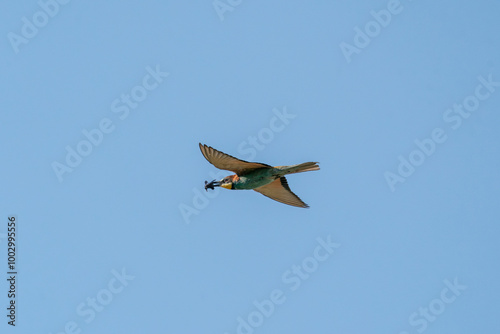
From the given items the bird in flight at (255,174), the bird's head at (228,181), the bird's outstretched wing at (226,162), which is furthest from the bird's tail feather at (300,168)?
the bird's head at (228,181)

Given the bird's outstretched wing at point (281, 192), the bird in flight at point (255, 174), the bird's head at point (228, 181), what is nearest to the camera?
the bird in flight at point (255, 174)

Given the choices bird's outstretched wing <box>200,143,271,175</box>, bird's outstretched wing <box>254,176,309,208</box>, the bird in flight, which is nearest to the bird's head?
the bird in flight

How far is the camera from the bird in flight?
1656cm

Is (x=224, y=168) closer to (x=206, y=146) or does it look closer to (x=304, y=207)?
(x=206, y=146)

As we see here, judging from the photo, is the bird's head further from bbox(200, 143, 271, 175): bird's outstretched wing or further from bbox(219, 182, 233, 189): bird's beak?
bbox(200, 143, 271, 175): bird's outstretched wing

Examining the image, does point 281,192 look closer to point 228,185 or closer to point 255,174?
point 255,174

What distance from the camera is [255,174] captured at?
1741 cm

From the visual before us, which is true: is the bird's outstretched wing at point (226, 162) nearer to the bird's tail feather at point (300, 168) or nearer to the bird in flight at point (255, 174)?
the bird in flight at point (255, 174)

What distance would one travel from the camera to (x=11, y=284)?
62.9ft

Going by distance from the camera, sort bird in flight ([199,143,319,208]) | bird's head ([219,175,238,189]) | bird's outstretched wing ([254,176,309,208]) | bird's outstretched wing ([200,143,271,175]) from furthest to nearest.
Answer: bird's outstretched wing ([254,176,309,208]), bird's head ([219,175,238,189]), bird in flight ([199,143,319,208]), bird's outstretched wing ([200,143,271,175])

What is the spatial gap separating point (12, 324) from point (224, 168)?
6352mm

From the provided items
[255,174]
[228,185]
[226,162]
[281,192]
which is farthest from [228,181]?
[281,192]

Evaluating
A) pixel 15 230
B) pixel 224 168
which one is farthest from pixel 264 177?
pixel 15 230

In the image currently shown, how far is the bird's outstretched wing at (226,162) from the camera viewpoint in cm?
1633
